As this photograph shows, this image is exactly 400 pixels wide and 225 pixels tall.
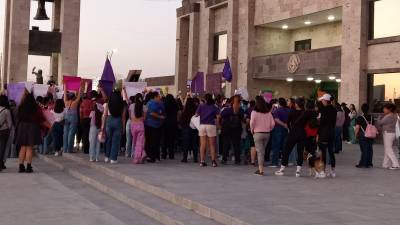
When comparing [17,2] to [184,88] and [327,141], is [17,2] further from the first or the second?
[327,141]

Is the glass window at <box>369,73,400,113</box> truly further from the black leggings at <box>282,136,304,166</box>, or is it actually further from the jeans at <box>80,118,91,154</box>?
the jeans at <box>80,118,91,154</box>

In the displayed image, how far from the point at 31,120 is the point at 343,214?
7540 millimetres

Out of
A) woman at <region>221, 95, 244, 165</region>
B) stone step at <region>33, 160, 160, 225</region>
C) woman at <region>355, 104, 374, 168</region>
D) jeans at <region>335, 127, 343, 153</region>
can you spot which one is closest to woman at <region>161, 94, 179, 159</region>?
woman at <region>221, 95, 244, 165</region>

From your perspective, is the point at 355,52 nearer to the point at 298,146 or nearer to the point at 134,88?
the point at 134,88

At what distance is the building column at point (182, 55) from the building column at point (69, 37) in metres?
12.9

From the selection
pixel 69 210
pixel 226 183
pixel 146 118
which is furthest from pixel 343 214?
pixel 146 118

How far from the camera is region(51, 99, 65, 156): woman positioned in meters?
15.6

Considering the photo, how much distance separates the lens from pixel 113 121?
12812 millimetres

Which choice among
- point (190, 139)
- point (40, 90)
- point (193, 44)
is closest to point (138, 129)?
point (190, 139)

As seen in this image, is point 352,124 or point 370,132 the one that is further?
point 352,124

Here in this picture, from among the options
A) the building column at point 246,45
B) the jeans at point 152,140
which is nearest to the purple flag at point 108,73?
the jeans at point 152,140

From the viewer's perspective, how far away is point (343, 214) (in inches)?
280

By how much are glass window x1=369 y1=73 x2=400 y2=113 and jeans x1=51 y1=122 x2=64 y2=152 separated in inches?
592

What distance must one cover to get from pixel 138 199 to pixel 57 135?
318 inches
